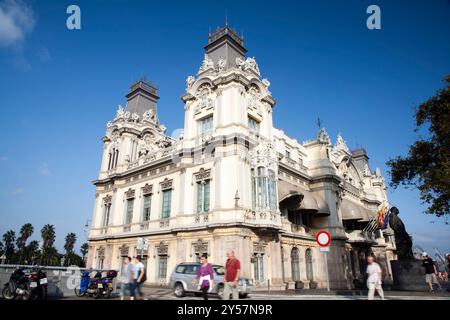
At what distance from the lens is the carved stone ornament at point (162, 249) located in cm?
2476

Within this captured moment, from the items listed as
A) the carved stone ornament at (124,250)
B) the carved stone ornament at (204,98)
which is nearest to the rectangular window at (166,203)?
the carved stone ornament at (124,250)

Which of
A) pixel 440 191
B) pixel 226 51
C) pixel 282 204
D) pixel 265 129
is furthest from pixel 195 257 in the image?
pixel 226 51

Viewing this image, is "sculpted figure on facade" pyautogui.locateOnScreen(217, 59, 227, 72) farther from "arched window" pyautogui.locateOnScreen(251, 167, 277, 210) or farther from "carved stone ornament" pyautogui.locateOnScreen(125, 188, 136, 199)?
"carved stone ornament" pyautogui.locateOnScreen(125, 188, 136, 199)

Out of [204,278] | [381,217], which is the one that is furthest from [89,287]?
[381,217]

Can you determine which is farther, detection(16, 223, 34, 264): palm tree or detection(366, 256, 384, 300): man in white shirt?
detection(16, 223, 34, 264): palm tree

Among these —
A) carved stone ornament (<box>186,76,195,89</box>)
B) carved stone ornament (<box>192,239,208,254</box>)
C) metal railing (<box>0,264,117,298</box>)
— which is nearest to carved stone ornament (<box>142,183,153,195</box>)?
carved stone ornament (<box>192,239,208,254</box>)

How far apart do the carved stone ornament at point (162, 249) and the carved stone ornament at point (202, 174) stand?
597cm

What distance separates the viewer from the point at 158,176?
27984 mm

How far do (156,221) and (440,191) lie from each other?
66.7ft

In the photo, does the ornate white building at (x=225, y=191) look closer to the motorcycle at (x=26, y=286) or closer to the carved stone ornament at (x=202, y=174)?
the carved stone ornament at (x=202, y=174)

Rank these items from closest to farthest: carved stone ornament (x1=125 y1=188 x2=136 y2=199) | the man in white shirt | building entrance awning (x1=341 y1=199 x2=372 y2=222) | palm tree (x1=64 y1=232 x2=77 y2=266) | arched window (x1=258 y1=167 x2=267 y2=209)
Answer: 1. the man in white shirt
2. arched window (x1=258 y1=167 x2=267 y2=209)
3. carved stone ornament (x1=125 y1=188 x2=136 y2=199)
4. building entrance awning (x1=341 y1=199 x2=372 y2=222)
5. palm tree (x1=64 y1=232 x2=77 y2=266)

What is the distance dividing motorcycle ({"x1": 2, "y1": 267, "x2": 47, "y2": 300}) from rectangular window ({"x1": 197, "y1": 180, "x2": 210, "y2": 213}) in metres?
12.1

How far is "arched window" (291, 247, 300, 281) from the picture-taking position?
25.8m

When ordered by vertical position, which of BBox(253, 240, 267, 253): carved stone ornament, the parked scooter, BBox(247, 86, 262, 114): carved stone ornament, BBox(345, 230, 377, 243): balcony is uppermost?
BBox(247, 86, 262, 114): carved stone ornament
